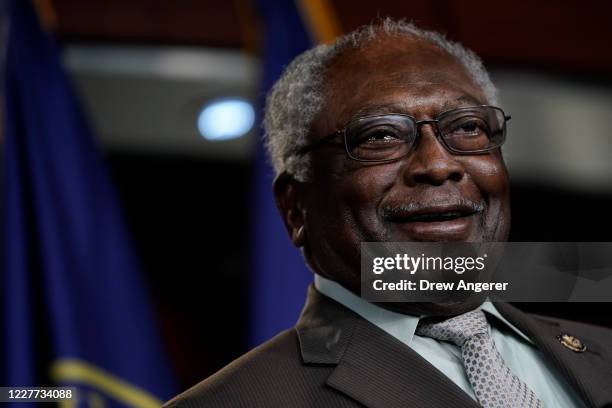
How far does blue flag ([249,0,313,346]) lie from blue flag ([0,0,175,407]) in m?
0.31

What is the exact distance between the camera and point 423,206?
3.13 feet

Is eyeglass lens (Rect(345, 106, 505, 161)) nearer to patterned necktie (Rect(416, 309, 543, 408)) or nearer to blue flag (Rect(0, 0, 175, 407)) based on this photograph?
patterned necktie (Rect(416, 309, 543, 408))

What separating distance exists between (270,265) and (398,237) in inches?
43.8

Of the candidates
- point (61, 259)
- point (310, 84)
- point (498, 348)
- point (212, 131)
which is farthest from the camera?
point (212, 131)

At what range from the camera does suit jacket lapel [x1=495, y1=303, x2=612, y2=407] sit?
928mm

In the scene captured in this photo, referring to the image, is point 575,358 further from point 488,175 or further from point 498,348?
point 488,175

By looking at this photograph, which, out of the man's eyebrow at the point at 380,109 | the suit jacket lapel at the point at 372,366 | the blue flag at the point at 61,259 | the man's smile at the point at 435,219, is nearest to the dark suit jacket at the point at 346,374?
the suit jacket lapel at the point at 372,366

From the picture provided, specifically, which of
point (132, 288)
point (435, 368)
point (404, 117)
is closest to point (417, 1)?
point (132, 288)

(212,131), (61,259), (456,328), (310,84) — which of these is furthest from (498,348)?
(212,131)

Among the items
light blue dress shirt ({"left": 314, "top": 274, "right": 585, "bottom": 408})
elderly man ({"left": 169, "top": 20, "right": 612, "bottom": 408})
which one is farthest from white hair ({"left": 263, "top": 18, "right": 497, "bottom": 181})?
light blue dress shirt ({"left": 314, "top": 274, "right": 585, "bottom": 408})

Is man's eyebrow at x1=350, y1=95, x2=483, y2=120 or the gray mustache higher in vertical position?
man's eyebrow at x1=350, y1=95, x2=483, y2=120

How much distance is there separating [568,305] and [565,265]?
110 mm

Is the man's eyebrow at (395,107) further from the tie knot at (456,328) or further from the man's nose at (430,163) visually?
the tie knot at (456,328)

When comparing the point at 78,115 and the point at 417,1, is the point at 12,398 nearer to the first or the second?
the point at 78,115
